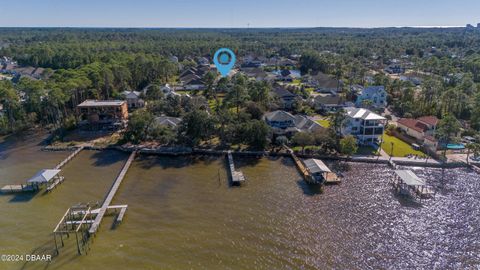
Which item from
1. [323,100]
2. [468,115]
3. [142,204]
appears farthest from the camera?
[323,100]

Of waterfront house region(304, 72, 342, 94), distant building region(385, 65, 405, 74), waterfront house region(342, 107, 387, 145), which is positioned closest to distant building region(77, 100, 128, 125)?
waterfront house region(342, 107, 387, 145)

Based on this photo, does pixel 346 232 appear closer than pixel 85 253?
No

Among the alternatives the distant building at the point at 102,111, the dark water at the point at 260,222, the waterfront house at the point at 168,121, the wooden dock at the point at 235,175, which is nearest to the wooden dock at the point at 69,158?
the dark water at the point at 260,222

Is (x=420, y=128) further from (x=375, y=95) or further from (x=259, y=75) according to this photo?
(x=259, y=75)

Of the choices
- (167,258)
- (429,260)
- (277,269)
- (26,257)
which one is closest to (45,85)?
(26,257)

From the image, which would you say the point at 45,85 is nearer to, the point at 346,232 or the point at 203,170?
the point at 203,170

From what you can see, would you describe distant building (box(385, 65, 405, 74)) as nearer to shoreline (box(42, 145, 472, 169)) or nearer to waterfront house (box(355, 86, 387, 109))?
waterfront house (box(355, 86, 387, 109))

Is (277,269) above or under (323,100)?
under
